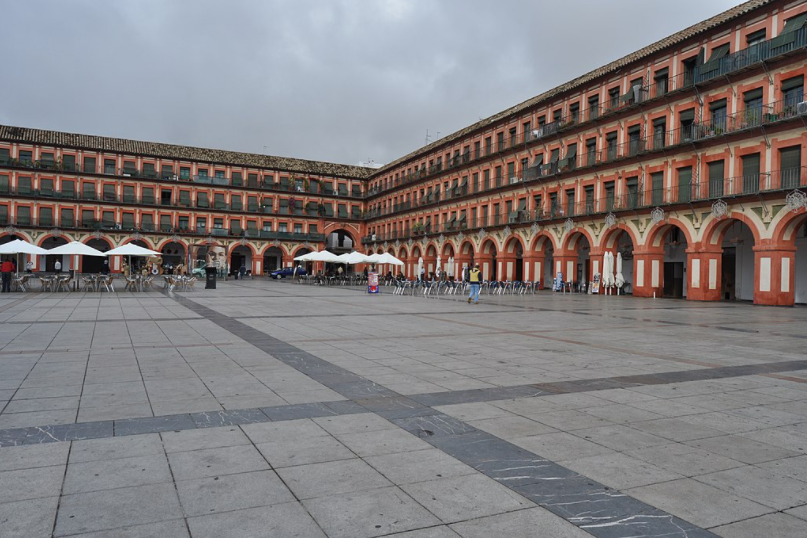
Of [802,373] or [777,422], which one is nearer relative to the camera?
[777,422]

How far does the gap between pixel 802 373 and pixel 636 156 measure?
23907mm

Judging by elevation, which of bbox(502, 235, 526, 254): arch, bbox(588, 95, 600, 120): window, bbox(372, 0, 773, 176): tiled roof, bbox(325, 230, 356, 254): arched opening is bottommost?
bbox(502, 235, 526, 254): arch

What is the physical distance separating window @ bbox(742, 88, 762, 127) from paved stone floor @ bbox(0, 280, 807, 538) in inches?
710

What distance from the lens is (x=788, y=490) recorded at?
11.7 ft

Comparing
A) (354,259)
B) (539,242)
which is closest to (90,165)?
(354,259)

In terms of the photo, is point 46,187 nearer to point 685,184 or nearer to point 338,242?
point 338,242

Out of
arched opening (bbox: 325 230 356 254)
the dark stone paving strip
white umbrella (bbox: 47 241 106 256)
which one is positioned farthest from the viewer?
arched opening (bbox: 325 230 356 254)

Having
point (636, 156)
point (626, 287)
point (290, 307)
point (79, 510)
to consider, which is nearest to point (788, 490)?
point (79, 510)

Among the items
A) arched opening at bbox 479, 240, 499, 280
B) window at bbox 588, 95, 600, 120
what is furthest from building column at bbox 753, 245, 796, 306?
arched opening at bbox 479, 240, 499, 280

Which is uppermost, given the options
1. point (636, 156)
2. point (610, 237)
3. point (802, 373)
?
point (636, 156)

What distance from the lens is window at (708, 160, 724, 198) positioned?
83.4ft

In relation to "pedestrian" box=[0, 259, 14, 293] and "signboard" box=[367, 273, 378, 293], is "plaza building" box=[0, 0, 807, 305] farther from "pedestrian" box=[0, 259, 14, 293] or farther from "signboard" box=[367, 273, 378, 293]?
"pedestrian" box=[0, 259, 14, 293]

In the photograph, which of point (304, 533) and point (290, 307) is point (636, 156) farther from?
point (304, 533)

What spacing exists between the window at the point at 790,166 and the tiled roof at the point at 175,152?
4963 cm
